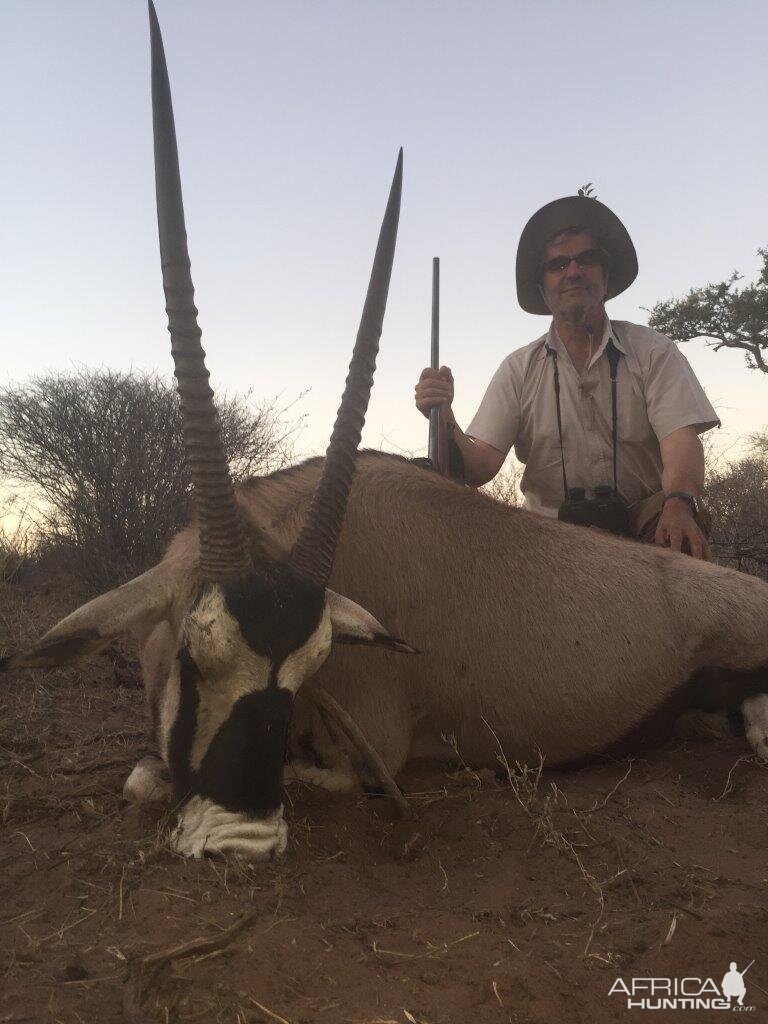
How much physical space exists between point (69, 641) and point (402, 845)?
1.39m

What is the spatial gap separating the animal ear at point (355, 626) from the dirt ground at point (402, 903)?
0.68 metres

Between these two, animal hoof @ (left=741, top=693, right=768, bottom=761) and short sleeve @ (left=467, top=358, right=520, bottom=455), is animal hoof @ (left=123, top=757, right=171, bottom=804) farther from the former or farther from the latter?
short sleeve @ (left=467, top=358, right=520, bottom=455)

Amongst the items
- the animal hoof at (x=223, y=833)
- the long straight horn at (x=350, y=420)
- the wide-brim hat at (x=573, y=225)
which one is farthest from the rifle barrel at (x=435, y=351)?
the animal hoof at (x=223, y=833)

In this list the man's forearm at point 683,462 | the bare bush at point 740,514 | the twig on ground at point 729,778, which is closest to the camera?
the twig on ground at point 729,778

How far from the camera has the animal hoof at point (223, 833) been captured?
2514 mm

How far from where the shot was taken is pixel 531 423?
6.16 metres

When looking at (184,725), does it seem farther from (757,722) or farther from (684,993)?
(757,722)

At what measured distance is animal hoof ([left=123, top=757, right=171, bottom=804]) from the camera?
3.16 metres

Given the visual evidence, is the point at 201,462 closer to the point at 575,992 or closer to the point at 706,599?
the point at 575,992

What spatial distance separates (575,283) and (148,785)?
4.57 m

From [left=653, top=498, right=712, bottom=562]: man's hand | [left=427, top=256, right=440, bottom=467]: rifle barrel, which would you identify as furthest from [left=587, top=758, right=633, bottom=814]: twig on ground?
[left=427, top=256, right=440, bottom=467]: rifle barrel

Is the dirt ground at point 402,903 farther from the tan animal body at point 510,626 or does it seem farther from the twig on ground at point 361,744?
the tan animal body at point 510,626

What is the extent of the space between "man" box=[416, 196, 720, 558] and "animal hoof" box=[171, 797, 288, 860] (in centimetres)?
365

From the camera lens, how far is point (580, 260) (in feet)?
19.7
